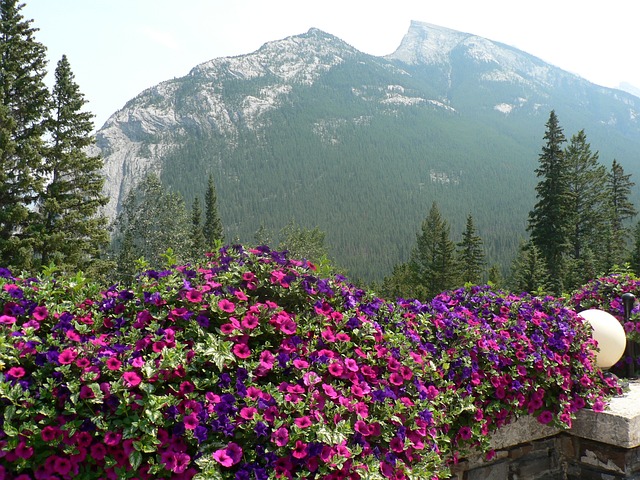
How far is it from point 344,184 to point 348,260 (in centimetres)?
5355

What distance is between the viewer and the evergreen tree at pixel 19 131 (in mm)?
17281

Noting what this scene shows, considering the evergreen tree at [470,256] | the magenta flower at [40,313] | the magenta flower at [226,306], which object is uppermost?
the evergreen tree at [470,256]

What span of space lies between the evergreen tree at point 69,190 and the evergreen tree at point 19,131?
61 centimetres

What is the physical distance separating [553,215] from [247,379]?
→ 3214 centimetres

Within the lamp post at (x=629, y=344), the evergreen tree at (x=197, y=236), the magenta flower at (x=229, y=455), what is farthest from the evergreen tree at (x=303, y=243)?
the magenta flower at (x=229, y=455)

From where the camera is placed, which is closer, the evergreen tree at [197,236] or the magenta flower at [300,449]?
the magenta flower at [300,449]

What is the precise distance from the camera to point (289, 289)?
272 centimetres

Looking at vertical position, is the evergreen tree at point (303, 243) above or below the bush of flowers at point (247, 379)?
above

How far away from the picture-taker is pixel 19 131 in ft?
62.6

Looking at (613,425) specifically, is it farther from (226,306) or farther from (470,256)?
(470,256)

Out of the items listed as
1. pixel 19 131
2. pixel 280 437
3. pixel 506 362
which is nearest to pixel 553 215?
pixel 19 131

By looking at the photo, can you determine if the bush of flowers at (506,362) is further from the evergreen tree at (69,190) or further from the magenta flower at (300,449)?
the evergreen tree at (69,190)

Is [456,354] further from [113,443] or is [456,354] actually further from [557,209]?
[557,209]

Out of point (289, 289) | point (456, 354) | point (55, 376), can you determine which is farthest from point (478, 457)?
point (55, 376)
